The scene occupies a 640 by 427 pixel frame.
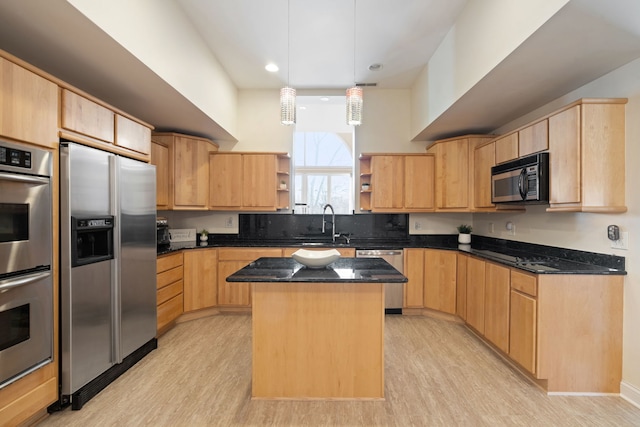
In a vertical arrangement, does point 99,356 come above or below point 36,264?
below

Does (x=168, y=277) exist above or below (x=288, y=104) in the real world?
below

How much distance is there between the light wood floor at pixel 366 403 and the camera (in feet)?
5.91

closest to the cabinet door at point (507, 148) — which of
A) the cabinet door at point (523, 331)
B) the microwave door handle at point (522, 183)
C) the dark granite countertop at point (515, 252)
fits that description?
the microwave door handle at point (522, 183)

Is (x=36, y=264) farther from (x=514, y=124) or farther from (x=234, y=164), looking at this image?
(x=514, y=124)

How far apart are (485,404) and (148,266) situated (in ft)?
9.76

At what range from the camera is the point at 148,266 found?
2.61m

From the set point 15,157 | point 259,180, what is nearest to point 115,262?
point 15,157

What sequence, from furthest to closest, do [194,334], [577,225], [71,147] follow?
[194,334]
[577,225]
[71,147]

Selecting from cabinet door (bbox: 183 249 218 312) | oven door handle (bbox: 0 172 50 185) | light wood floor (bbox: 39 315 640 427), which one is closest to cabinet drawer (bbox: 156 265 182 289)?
cabinet door (bbox: 183 249 218 312)

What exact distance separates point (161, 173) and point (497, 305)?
13.1ft

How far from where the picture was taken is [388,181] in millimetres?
3990

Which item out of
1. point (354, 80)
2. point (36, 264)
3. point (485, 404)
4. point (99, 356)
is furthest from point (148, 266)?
point (354, 80)

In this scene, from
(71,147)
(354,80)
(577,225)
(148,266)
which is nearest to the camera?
(71,147)

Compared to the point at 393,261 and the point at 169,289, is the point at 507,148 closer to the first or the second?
the point at 393,261
